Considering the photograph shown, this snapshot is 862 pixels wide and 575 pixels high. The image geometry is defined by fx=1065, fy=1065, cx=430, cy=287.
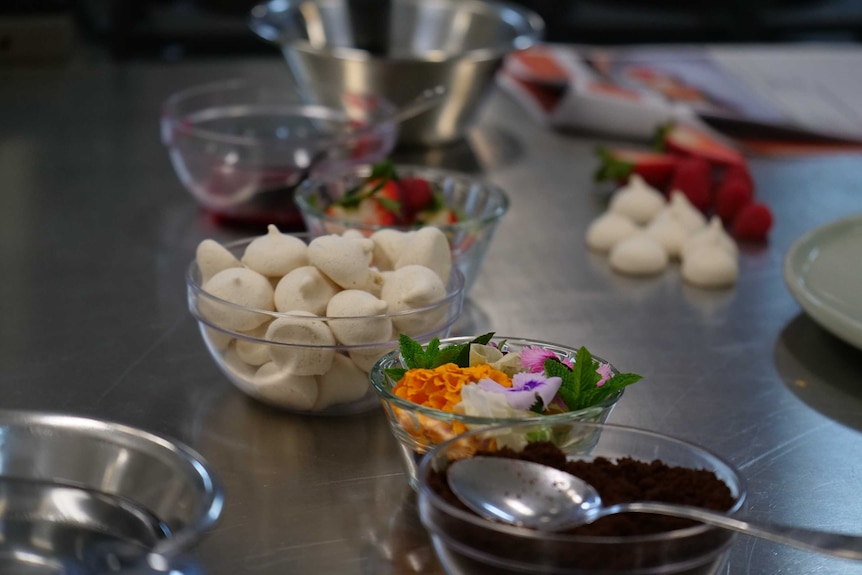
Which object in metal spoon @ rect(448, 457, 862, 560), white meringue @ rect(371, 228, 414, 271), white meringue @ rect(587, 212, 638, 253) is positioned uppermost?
metal spoon @ rect(448, 457, 862, 560)

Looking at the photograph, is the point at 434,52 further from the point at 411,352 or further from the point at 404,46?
the point at 411,352

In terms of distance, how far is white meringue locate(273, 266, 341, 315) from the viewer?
0.82 meters

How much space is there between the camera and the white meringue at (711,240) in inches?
48.3

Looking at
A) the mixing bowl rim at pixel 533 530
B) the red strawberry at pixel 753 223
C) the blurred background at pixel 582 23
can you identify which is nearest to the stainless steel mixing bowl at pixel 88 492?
the mixing bowl rim at pixel 533 530

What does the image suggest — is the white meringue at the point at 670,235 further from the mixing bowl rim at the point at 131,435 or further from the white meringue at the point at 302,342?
the mixing bowl rim at the point at 131,435

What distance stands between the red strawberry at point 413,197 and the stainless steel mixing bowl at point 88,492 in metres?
0.51

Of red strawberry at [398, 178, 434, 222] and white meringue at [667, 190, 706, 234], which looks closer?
red strawberry at [398, 178, 434, 222]

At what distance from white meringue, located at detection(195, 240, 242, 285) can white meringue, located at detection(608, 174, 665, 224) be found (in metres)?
0.62

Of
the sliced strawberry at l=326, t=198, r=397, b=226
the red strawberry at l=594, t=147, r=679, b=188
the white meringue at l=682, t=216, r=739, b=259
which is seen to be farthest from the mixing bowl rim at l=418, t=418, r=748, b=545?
the red strawberry at l=594, t=147, r=679, b=188

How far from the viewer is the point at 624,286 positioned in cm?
120

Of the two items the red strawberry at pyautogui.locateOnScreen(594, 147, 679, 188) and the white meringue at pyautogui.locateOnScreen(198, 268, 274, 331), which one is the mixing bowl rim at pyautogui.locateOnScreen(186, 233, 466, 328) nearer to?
the white meringue at pyautogui.locateOnScreen(198, 268, 274, 331)

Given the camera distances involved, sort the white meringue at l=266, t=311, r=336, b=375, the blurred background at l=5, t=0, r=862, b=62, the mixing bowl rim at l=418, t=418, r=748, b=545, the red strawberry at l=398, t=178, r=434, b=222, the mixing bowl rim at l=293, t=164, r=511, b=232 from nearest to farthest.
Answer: the mixing bowl rim at l=418, t=418, r=748, b=545
the white meringue at l=266, t=311, r=336, b=375
the mixing bowl rim at l=293, t=164, r=511, b=232
the red strawberry at l=398, t=178, r=434, b=222
the blurred background at l=5, t=0, r=862, b=62

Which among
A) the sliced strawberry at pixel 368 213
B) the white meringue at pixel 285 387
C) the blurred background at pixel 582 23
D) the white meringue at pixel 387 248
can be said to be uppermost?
the white meringue at pixel 387 248

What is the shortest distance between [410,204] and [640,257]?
0.28 metres
